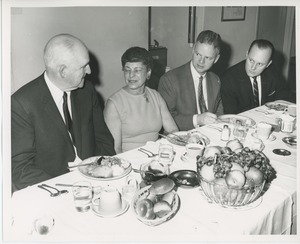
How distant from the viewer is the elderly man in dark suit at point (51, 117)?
130 centimetres

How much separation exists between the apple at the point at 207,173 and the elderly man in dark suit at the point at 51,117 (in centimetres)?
64

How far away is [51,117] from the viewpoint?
140 centimetres

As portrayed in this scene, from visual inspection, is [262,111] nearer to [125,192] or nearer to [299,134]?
[299,134]

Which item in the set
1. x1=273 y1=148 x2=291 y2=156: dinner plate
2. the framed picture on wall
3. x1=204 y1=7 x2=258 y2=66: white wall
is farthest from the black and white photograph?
the framed picture on wall

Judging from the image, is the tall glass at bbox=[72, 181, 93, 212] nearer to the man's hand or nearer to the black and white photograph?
the black and white photograph

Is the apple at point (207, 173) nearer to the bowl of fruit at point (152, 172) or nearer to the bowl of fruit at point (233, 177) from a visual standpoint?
the bowl of fruit at point (233, 177)

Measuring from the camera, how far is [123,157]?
4.26ft

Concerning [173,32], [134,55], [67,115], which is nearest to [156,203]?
[67,115]

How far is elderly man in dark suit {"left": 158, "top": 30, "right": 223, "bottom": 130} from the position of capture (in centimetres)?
192

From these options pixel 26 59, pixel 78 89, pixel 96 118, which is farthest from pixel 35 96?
pixel 26 59

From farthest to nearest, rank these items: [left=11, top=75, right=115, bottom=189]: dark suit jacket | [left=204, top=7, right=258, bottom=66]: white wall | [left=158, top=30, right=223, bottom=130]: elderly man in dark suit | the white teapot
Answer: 1. [left=204, top=7, right=258, bottom=66]: white wall
2. [left=158, top=30, right=223, bottom=130]: elderly man in dark suit
3. the white teapot
4. [left=11, top=75, right=115, bottom=189]: dark suit jacket

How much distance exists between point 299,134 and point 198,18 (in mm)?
2406

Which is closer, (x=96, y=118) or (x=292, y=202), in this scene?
(x=292, y=202)

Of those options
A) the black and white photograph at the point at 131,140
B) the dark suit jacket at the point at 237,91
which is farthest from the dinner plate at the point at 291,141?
the dark suit jacket at the point at 237,91
